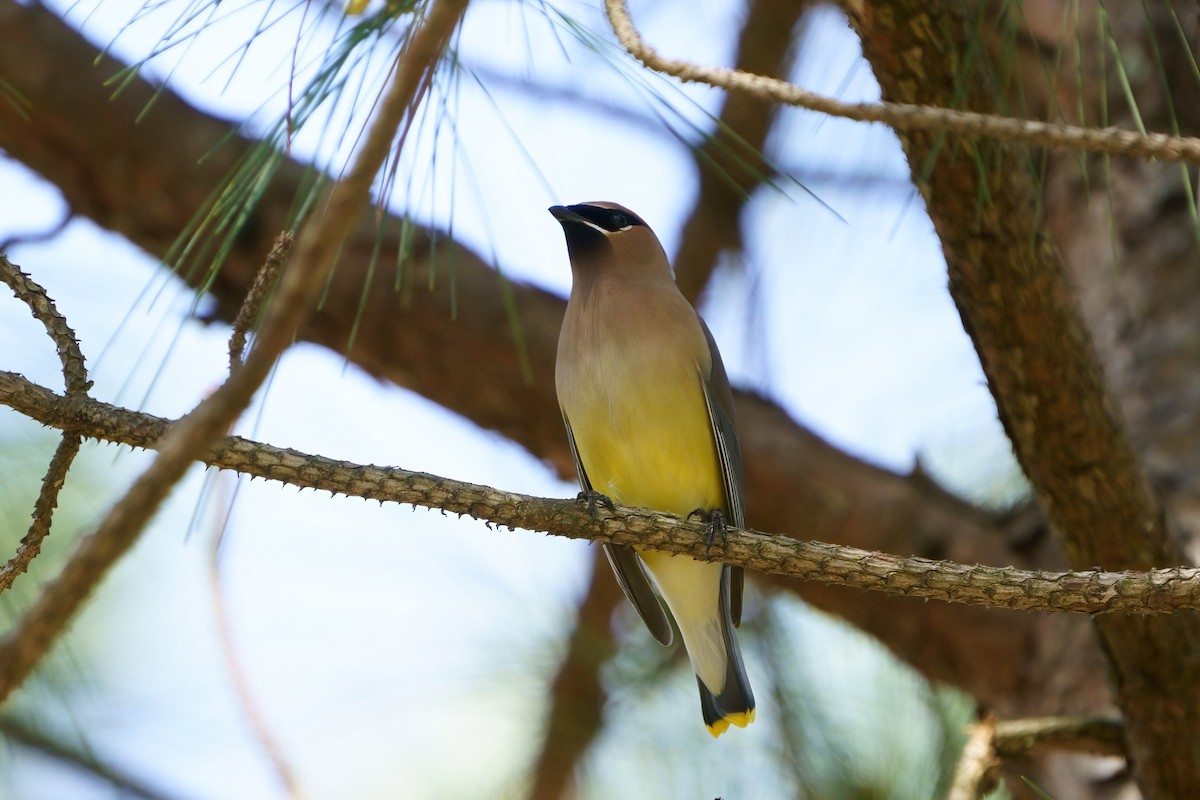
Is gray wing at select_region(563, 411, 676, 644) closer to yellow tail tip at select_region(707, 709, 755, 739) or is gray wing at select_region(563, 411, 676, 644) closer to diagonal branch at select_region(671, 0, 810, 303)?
yellow tail tip at select_region(707, 709, 755, 739)

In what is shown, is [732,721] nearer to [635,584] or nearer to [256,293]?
[635,584]

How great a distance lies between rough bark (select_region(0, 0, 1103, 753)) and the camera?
14.4 feet

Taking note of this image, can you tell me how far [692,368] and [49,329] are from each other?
2138mm

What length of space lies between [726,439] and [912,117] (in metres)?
1.69

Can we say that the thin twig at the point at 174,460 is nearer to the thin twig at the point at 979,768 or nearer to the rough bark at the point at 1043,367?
the rough bark at the point at 1043,367

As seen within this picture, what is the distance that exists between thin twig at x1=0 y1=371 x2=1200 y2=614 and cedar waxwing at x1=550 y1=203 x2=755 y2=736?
103 cm

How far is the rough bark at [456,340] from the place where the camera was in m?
4.40

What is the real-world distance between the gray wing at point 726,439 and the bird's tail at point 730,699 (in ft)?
0.64

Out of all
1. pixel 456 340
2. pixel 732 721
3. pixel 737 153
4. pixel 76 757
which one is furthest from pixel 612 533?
pixel 737 153

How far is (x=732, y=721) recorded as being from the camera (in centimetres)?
404

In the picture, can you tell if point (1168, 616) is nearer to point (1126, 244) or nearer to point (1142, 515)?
point (1142, 515)

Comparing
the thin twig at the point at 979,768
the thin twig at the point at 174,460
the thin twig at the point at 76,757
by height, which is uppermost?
the thin twig at the point at 979,768

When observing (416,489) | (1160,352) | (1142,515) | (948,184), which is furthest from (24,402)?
(1160,352)

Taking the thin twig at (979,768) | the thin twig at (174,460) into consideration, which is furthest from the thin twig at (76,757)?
the thin twig at (174,460)
